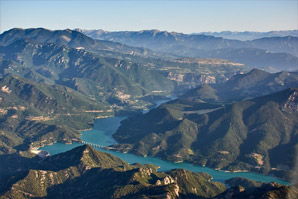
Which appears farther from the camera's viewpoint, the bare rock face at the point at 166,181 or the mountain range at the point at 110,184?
the bare rock face at the point at 166,181

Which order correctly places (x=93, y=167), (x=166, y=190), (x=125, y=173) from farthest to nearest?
(x=93, y=167)
(x=125, y=173)
(x=166, y=190)

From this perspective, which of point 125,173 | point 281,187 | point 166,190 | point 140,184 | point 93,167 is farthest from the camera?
point 93,167

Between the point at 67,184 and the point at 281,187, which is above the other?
the point at 281,187

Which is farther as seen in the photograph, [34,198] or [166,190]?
[34,198]

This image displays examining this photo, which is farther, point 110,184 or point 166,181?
point 166,181

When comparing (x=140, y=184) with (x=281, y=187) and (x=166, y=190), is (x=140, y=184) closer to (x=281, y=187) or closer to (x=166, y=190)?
(x=166, y=190)

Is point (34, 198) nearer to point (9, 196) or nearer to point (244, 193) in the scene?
point (9, 196)

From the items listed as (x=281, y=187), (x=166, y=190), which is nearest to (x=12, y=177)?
(x=166, y=190)

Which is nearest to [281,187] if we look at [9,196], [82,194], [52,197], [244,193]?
[244,193]

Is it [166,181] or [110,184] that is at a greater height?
[166,181]

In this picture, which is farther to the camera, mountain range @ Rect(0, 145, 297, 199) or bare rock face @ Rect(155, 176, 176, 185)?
bare rock face @ Rect(155, 176, 176, 185)
